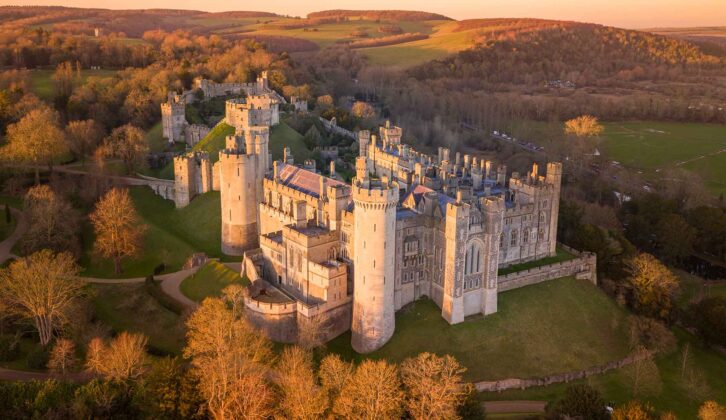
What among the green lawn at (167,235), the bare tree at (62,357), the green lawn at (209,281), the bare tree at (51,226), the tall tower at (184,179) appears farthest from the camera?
the tall tower at (184,179)

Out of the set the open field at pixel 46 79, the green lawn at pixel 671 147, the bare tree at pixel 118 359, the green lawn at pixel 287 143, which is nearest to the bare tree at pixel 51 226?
the bare tree at pixel 118 359

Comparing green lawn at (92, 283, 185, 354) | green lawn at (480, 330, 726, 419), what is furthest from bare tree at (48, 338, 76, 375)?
green lawn at (480, 330, 726, 419)

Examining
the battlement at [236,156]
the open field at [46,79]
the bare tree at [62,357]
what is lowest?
the bare tree at [62,357]

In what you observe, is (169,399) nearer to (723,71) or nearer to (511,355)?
(511,355)

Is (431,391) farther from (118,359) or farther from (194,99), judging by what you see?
(194,99)

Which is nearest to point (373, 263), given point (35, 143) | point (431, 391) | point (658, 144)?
point (431, 391)

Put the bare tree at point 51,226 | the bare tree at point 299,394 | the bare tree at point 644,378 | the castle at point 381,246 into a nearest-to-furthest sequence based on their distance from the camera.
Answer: the bare tree at point 299,394 → the bare tree at point 644,378 → the castle at point 381,246 → the bare tree at point 51,226

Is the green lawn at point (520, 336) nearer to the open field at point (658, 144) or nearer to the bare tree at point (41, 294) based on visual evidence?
the bare tree at point (41, 294)

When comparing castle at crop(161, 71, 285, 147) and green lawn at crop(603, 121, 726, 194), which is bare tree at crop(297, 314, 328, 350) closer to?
castle at crop(161, 71, 285, 147)
